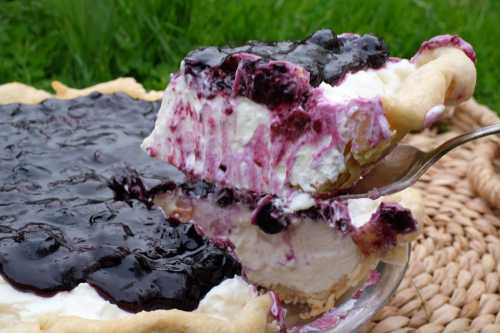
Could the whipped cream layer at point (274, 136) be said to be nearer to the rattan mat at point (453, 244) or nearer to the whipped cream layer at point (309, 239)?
the whipped cream layer at point (309, 239)

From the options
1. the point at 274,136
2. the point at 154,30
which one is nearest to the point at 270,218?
the point at 274,136

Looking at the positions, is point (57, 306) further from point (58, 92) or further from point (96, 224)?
point (58, 92)

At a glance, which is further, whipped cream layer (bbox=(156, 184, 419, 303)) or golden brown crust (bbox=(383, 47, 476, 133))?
whipped cream layer (bbox=(156, 184, 419, 303))

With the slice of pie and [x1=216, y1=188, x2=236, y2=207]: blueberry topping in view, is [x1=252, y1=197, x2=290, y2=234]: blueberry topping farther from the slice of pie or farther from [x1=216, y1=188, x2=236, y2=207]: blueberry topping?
[x1=216, y1=188, x2=236, y2=207]: blueberry topping

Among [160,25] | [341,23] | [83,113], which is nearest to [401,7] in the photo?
[341,23]

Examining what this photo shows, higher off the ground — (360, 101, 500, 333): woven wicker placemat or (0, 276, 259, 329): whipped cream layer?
(0, 276, 259, 329): whipped cream layer

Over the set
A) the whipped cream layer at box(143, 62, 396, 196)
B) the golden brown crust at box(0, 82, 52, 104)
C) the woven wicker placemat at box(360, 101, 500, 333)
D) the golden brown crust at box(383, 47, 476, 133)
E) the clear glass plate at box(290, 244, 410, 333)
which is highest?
the golden brown crust at box(383, 47, 476, 133)

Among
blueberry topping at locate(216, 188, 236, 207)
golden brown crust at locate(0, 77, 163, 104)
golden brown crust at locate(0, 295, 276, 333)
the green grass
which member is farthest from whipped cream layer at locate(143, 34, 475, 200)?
the green grass

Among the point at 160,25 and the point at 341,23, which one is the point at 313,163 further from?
the point at 341,23

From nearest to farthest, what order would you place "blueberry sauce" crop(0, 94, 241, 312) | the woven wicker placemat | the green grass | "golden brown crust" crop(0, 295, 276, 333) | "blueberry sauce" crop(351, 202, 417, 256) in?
"golden brown crust" crop(0, 295, 276, 333) < "blueberry sauce" crop(0, 94, 241, 312) < "blueberry sauce" crop(351, 202, 417, 256) < the woven wicker placemat < the green grass
